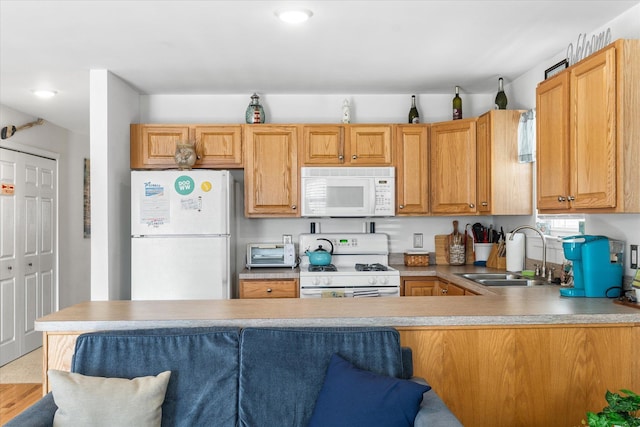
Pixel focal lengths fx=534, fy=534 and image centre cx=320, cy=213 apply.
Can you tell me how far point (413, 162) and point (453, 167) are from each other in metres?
0.34

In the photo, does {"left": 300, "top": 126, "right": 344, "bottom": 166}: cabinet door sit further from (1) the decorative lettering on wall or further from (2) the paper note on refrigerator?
(1) the decorative lettering on wall

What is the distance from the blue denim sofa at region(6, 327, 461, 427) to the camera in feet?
6.53

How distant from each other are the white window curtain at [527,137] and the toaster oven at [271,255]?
79.4 inches

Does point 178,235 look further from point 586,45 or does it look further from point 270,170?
point 586,45

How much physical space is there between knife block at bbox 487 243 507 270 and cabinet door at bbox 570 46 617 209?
1.66 m

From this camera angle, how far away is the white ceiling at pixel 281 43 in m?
2.87

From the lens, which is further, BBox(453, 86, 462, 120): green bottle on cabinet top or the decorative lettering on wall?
BBox(453, 86, 462, 120): green bottle on cabinet top

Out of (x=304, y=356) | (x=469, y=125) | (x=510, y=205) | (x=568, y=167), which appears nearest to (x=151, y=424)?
(x=304, y=356)

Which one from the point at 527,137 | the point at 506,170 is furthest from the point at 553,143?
the point at 506,170

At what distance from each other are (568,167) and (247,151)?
2.56 m

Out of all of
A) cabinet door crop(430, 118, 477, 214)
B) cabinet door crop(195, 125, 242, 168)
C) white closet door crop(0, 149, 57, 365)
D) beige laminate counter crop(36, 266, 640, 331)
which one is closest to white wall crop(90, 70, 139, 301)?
cabinet door crop(195, 125, 242, 168)

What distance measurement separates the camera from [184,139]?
450 cm

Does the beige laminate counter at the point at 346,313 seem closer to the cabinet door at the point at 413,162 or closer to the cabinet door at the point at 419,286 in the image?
the cabinet door at the point at 419,286

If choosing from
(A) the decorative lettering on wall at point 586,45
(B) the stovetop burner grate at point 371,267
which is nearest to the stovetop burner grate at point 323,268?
(B) the stovetop burner grate at point 371,267
